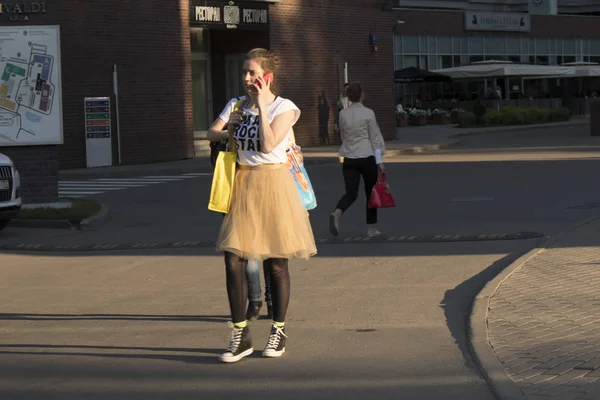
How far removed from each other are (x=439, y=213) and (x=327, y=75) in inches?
850

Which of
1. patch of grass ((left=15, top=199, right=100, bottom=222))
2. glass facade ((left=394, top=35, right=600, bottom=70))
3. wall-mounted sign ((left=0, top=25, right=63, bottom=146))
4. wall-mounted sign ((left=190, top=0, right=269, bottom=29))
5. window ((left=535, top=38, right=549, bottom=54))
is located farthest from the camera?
window ((left=535, top=38, right=549, bottom=54))

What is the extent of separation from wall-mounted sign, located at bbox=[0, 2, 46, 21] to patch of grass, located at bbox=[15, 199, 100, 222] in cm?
318

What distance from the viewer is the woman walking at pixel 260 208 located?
736cm

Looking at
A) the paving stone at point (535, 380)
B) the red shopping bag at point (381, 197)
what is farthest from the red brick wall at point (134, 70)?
the paving stone at point (535, 380)

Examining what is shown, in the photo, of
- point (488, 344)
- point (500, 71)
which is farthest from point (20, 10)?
point (500, 71)

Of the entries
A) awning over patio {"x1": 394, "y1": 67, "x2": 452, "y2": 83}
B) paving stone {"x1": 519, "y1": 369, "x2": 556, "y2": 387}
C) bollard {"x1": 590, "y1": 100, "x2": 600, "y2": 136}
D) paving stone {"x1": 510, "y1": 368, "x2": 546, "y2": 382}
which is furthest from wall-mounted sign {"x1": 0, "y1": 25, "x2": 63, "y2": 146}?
awning over patio {"x1": 394, "y1": 67, "x2": 452, "y2": 83}

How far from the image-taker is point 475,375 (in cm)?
690

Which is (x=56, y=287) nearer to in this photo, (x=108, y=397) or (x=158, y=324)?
(x=158, y=324)

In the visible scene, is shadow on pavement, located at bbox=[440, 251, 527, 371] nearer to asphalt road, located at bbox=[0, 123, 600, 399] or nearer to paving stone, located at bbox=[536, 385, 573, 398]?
asphalt road, located at bbox=[0, 123, 600, 399]

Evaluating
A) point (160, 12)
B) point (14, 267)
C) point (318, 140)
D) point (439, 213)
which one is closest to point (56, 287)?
point (14, 267)

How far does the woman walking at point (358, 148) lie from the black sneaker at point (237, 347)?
20.9ft

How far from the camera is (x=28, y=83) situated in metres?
18.0

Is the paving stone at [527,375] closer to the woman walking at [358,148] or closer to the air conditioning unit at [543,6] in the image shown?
the woman walking at [358,148]

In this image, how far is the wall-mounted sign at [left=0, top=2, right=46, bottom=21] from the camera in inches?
728
